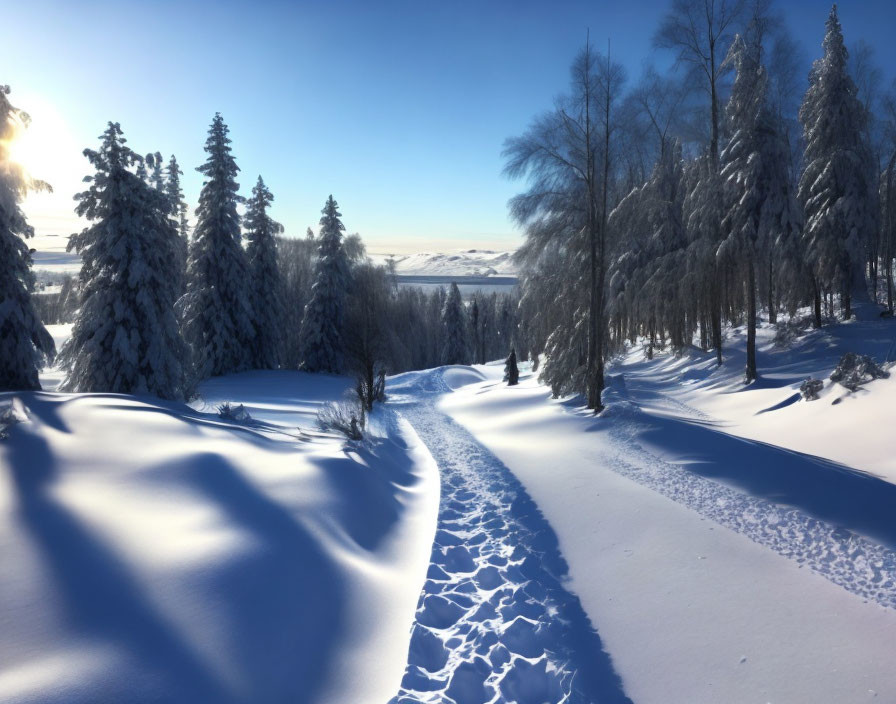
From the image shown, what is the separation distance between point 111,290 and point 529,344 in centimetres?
1512

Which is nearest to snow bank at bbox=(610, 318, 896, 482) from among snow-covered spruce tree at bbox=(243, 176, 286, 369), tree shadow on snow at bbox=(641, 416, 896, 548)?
tree shadow on snow at bbox=(641, 416, 896, 548)

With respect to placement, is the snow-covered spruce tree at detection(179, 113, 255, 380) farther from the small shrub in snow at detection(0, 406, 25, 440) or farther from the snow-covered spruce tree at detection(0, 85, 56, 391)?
the small shrub in snow at detection(0, 406, 25, 440)

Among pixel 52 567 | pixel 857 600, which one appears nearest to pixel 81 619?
pixel 52 567

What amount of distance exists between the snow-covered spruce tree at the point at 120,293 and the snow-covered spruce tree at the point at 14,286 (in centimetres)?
375

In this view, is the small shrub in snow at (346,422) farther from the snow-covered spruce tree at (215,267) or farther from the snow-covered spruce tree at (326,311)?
the snow-covered spruce tree at (326,311)

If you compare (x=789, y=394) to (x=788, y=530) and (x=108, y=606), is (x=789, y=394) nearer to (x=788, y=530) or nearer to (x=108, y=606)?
(x=788, y=530)

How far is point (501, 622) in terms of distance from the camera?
4699 mm

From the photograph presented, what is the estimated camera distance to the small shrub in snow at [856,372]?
34.4 ft

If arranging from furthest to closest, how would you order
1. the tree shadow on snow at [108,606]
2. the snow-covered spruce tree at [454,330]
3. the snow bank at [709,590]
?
the snow-covered spruce tree at [454,330], the snow bank at [709,590], the tree shadow on snow at [108,606]

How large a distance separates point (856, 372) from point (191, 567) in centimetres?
1355

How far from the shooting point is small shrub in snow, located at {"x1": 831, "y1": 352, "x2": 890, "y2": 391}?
412 inches

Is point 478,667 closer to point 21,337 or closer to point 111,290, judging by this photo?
point 21,337

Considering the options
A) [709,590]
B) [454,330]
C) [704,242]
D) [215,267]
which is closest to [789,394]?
[704,242]

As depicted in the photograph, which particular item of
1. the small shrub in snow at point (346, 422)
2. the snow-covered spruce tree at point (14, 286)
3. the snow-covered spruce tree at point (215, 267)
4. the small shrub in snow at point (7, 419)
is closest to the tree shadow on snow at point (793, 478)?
the small shrub in snow at point (346, 422)
